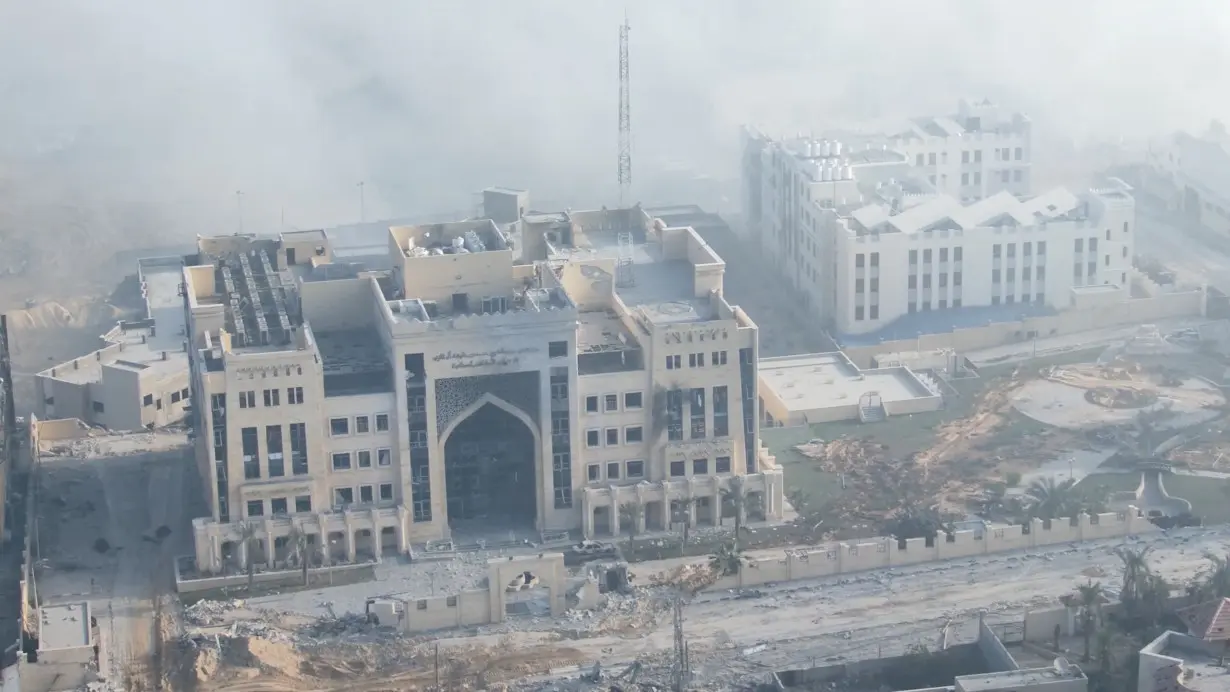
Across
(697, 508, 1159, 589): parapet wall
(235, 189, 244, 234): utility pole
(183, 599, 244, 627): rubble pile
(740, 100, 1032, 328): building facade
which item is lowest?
(183, 599, 244, 627): rubble pile

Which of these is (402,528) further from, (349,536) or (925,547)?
(925,547)

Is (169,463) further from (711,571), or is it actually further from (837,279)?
(837,279)

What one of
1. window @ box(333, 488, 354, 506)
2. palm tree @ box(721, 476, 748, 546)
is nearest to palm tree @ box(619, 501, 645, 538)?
palm tree @ box(721, 476, 748, 546)

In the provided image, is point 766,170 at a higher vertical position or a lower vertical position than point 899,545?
higher

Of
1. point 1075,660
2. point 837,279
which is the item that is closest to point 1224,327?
point 837,279

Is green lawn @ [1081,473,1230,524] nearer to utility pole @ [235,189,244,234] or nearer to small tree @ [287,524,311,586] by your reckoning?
small tree @ [287,524,311,586]

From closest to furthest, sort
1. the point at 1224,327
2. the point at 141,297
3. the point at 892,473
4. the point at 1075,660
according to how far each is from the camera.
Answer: the point at 1075,660 < the point at 892,473 < the point at 1224,327 < the point at 141,297

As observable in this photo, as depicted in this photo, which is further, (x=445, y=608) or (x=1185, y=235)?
(x=1185, y=235)

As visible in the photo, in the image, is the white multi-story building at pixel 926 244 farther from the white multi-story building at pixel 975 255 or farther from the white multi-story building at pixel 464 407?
the white multi-story building at pixel 464 407
